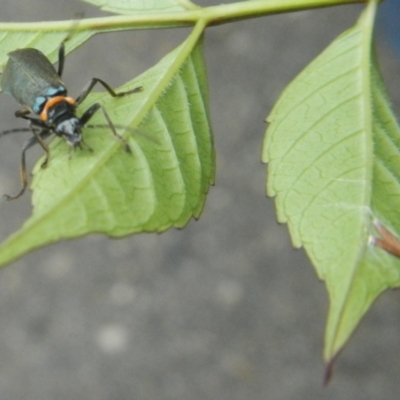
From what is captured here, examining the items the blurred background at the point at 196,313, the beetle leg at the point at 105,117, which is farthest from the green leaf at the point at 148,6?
the blurred background at the point at 196,313

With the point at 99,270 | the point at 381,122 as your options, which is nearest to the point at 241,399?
the point at 99,270

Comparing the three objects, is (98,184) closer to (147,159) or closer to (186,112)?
(147,159)

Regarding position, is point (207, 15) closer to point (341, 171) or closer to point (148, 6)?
point (148, 6)

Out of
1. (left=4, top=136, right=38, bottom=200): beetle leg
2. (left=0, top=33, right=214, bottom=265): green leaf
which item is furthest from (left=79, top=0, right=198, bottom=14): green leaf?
(left=4, top=136, right=38, bottom=200): beetle leg

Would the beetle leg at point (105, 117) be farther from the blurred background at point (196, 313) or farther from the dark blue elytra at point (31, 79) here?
the blurred background at point (196, 313)

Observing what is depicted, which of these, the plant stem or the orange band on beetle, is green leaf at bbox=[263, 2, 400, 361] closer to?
the plant stem

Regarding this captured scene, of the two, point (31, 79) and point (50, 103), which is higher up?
point (31, 79)

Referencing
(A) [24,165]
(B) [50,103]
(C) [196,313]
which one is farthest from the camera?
(C) [196,313]

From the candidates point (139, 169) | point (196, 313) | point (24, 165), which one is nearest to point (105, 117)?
point (139, 169)
